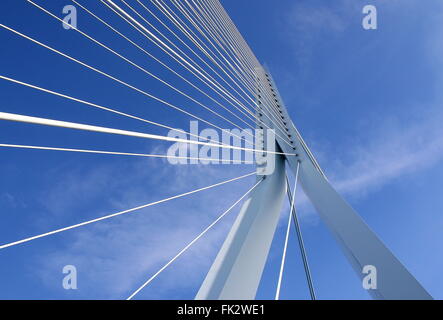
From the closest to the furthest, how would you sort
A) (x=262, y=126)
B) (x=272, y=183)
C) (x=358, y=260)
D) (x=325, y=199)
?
(x=358, y=260)
(x=325, y=199)
(x=272, y=183)
(x=262, y=126)

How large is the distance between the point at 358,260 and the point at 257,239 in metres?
0.62

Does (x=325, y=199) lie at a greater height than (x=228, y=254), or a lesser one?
greater

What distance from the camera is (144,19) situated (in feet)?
7.38

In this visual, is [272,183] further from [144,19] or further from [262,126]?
[144,19]

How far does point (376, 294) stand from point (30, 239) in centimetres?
170
